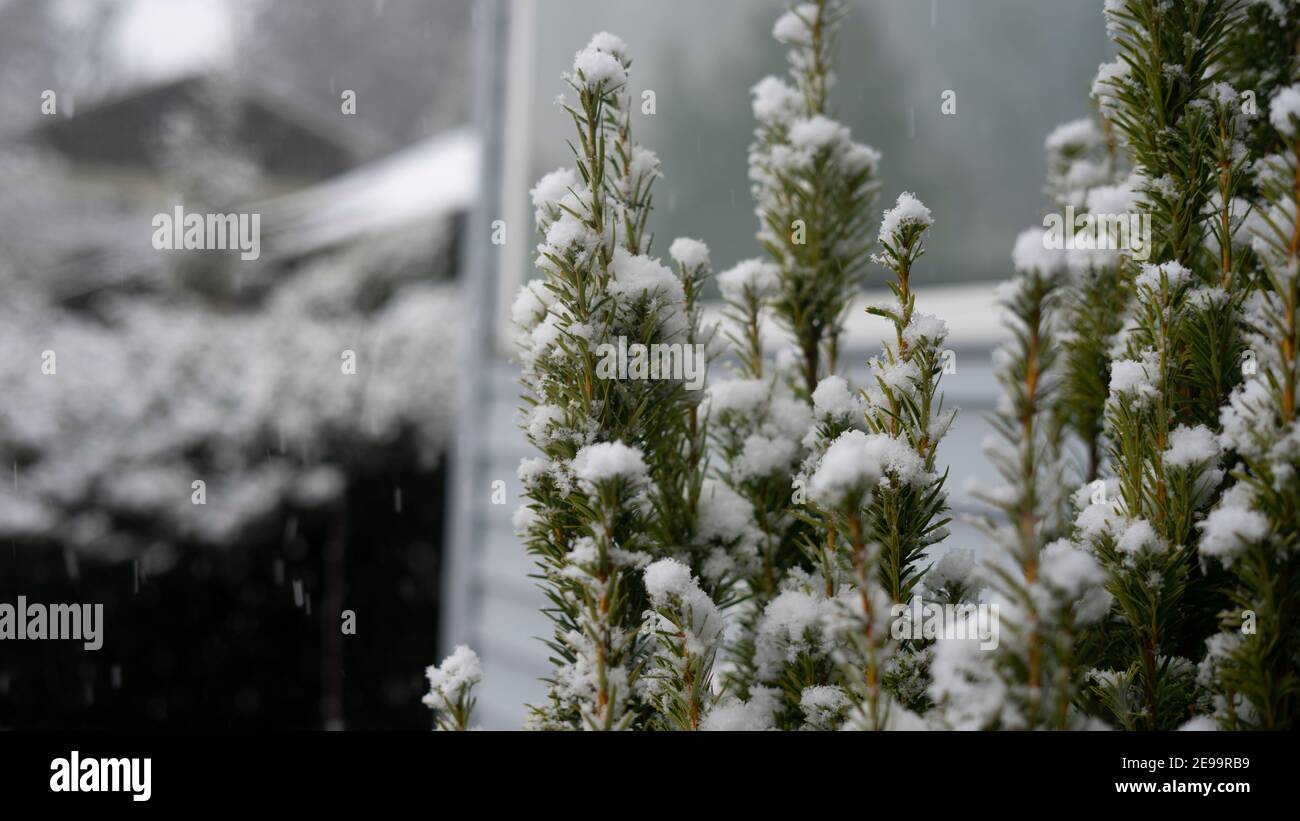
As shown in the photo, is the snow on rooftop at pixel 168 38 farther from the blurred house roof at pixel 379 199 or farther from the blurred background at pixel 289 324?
the blurred house roof at pixel 379 199

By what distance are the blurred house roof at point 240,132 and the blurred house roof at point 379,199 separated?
0.25 meters

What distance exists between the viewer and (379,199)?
6.73m

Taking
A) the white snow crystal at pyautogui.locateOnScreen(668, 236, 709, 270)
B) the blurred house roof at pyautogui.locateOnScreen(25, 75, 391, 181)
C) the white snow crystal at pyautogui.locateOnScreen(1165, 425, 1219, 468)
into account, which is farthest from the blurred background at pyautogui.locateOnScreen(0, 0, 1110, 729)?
the white snow crystal at pyautogui.locateOnScreen(1165, 425, 1219, 468)

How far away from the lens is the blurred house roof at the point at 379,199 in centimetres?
643

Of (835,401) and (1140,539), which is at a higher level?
(835,401)

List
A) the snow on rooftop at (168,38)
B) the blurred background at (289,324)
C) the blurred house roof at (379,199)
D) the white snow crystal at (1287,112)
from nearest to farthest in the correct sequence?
A: 1. the white snow crystal at (1287,112)
2. the blurred background at (289,324)
3. the blurred house roof at (379,199)
4. the snow on rooftop at (168,38)

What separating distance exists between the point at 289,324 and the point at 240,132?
2.09 meters

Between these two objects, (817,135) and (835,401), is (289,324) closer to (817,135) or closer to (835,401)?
(817,135)

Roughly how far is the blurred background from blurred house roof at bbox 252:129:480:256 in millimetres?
32

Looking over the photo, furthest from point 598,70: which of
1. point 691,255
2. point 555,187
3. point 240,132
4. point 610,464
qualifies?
point 240,132

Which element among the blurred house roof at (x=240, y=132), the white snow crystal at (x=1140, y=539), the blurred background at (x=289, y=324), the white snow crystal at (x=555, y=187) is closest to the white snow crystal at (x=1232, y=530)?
the white snow crystal at (x=1140, y=539)
